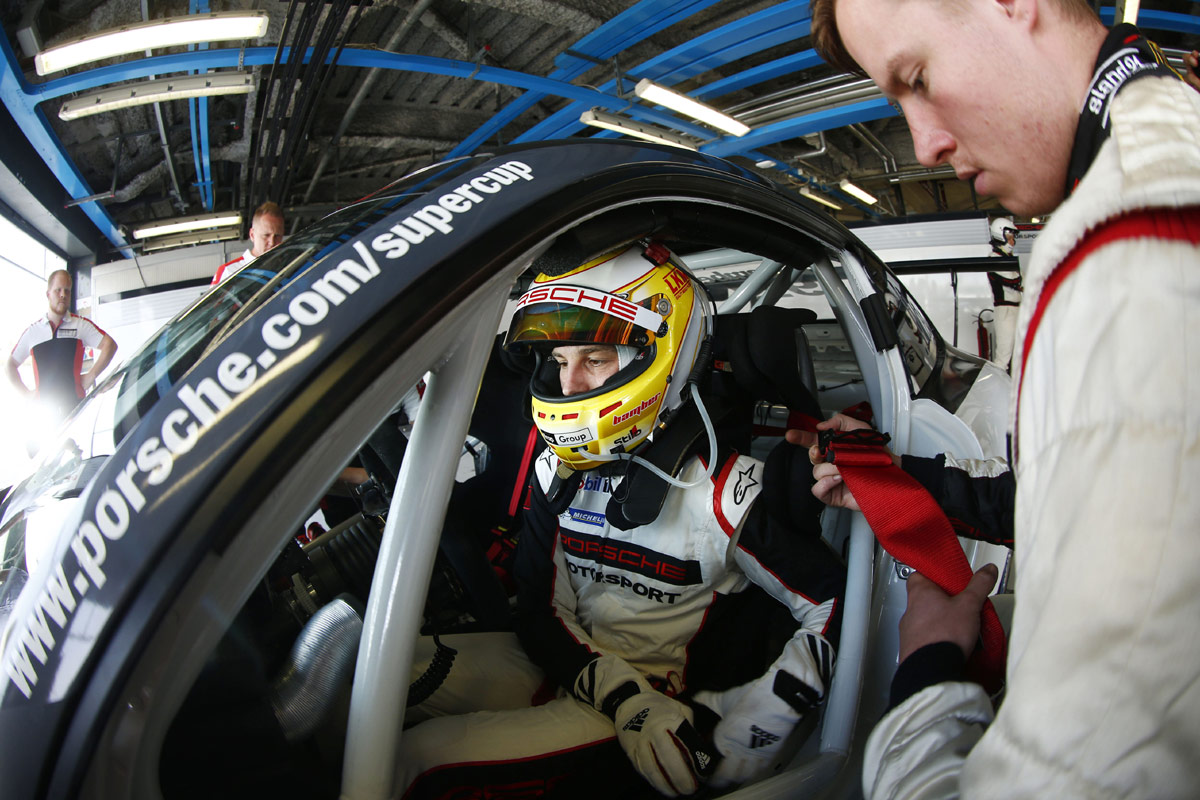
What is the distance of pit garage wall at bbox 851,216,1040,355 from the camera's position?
4.58 m

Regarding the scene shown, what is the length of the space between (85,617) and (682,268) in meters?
1.27

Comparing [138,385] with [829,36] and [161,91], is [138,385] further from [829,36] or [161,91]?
[161,91]

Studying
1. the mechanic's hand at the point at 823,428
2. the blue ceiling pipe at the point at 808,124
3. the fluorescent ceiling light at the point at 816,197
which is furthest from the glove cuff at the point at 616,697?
the fluorescent ceiling light at the point at 816,197

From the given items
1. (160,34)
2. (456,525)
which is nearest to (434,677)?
(456,525)

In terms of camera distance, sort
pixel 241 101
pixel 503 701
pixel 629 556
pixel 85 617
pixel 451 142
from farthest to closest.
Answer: pixel 451 142 → pixel 241 101 → pixel 629 556 → pixel 503 701 → pixel 85 617

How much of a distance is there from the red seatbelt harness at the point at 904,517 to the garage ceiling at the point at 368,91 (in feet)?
13.9

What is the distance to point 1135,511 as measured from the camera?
34cm

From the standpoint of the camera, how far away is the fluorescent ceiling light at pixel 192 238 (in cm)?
845

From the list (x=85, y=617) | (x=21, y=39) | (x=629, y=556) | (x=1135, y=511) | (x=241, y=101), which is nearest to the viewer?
(x=1135, y=511)

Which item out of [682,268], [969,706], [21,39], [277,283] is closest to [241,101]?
[21,39]

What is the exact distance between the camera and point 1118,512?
339 mm

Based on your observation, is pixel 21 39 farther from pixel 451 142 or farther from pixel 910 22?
pixel 910 22

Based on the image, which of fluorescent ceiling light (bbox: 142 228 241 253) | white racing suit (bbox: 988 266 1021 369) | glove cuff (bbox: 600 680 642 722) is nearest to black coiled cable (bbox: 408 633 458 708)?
Answer: glove cuff (bbox: 600 680 642 722)

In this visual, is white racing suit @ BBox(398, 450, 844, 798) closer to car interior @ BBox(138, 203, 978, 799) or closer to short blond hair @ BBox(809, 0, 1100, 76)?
car interior @ BBox(138, 203, 978, 799)
